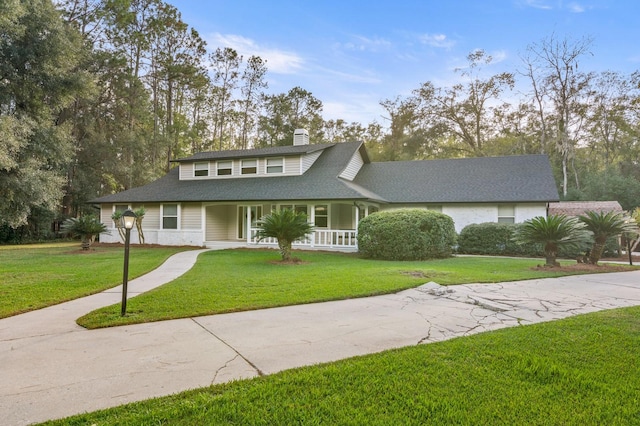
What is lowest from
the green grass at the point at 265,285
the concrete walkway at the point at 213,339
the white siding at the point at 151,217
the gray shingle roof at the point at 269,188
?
the concrete walkway at the point at 213,339

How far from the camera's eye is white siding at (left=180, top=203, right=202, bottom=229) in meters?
17.9

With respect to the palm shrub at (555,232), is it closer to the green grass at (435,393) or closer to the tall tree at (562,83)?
the green grass at (435,393)

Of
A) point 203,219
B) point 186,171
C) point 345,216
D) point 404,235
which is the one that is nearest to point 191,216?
point 203,219

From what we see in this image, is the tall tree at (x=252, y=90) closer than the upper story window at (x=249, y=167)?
No

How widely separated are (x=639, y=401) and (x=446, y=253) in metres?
10.6

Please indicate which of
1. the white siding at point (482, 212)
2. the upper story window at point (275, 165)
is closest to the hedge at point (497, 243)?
the white siding at point (482, 212)

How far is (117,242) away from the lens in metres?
18.6

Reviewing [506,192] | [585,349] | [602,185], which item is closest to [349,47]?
[506,192]

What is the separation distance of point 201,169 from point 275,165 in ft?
15.2

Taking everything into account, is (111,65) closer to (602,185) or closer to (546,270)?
(546,270)

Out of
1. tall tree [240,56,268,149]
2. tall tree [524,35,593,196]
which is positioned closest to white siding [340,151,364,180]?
tall tree [524,35,593,196]

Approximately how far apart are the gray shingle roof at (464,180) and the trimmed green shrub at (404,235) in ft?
15.7

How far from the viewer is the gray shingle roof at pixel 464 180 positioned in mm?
16234

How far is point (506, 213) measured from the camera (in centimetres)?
1619
